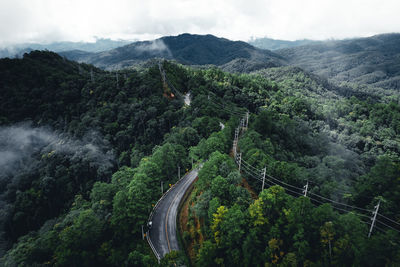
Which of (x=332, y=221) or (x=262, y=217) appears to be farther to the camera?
(x=262, y=217)

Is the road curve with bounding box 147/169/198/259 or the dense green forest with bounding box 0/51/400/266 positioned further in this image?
the road curve with bounding box 147/169/198/259

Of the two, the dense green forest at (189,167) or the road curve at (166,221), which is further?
the road curve at (166,221)

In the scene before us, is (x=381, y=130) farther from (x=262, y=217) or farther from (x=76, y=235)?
(x=76, y=235)

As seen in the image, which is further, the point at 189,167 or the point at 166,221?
the point at 189,167

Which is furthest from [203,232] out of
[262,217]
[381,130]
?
[381,130]

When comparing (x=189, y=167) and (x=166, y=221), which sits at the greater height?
(x=189, y=167)
